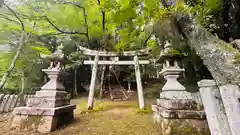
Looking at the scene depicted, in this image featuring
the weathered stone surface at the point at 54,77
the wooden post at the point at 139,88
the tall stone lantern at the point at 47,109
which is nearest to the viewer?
the tall stone lantern at the point at 47,109

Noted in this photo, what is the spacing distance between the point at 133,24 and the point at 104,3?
4.99ft

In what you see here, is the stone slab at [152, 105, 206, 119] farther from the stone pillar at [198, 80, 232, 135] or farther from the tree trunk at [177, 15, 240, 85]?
the tree trunk at [177, 15, 240, 85]

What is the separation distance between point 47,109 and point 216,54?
3.36 m

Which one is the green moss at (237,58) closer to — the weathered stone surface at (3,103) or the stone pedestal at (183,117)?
the stone pedestal at (183,117)

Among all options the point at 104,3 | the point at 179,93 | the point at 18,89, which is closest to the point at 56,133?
the point at 179,93

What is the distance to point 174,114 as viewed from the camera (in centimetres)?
218

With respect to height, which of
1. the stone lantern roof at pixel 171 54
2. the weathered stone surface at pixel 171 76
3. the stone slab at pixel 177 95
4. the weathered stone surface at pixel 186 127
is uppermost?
the stone lantern roof at pixel 171 54

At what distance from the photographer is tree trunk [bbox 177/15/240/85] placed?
51.7 inches

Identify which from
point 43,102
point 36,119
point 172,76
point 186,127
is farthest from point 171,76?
point 36,119

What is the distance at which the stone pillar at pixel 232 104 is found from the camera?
1138mm

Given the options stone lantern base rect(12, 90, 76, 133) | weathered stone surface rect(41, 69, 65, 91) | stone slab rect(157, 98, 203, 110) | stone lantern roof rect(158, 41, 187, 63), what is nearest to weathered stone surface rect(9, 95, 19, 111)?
stone lantern base rect(12, 90, 76, 133)

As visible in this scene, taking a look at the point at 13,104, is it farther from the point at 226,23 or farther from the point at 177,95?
the point at 226,23

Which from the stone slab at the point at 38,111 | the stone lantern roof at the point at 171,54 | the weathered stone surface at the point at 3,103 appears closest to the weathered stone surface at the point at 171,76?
the stone lantern roof at the point at 171,54

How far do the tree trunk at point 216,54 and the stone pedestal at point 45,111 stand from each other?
3.12 m
